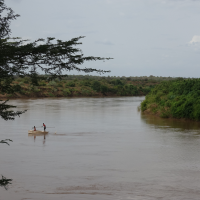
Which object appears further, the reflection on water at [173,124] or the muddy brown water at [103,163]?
the reflection on water at [173,124]

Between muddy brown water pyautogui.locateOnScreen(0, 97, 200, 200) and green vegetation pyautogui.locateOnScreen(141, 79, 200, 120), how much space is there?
4365mm

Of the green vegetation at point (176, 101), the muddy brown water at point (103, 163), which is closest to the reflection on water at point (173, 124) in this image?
the muddy brown water at point (103, 163)

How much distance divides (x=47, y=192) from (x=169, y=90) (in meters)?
28.4

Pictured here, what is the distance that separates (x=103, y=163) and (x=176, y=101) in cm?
1918

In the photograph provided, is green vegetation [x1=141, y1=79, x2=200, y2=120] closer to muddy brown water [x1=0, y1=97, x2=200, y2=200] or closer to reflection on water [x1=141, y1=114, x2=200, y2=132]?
reflection on water [x1=141, y1=114, x2=200, y2=132]

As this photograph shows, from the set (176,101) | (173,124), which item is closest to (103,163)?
(173,124)

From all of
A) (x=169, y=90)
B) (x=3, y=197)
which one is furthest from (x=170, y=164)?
(x=169, y=90)

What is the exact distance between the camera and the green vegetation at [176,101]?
31672mm

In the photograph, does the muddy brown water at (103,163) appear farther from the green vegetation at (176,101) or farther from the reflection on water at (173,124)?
the green vegetation at (176,101)

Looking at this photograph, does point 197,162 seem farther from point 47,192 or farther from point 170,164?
point 47,192

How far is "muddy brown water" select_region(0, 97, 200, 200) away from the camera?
12664mm

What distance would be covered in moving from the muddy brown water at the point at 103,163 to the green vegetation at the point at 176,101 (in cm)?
437

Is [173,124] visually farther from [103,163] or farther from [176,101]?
[103,163]

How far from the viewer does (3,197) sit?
12148 mm
